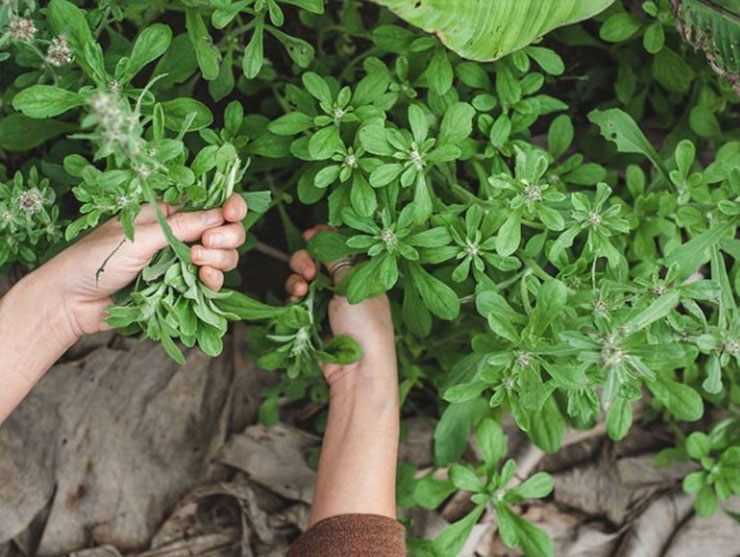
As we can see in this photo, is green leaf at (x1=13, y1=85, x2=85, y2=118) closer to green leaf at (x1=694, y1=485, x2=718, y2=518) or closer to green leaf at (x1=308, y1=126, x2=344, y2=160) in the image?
green leaf at (x1=308, y1=126, x2=344, y2=160)

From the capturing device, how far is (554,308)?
1363mm

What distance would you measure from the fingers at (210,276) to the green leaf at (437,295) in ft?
1.11

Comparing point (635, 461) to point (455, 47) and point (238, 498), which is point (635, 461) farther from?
point (455, 47)

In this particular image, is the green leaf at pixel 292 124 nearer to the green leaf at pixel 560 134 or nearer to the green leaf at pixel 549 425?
the green leaf at pixel 560 134

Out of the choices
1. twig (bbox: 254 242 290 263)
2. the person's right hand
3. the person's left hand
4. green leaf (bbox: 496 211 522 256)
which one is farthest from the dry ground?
green leaf (bbox: 496 211 522 256)

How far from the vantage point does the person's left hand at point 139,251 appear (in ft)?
4.68

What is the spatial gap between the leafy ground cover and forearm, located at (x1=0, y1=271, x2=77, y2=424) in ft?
0.25

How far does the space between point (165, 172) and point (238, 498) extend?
40.4 inches

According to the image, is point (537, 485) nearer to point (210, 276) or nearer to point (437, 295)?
point (437, 295)

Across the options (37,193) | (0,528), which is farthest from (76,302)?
(0,528)

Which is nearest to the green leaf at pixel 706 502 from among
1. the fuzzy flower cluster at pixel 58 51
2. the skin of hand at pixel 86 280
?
the skin of hand at pixel 86 280

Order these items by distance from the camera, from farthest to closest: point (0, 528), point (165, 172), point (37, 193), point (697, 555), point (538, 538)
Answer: point (697, 555) < point (0, 528) < point (538, 538) < point (37, 193) < point (165, 172)

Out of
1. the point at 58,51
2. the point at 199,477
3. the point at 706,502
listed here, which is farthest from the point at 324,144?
the point at 706,502

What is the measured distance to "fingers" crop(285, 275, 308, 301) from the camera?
1.73 m
